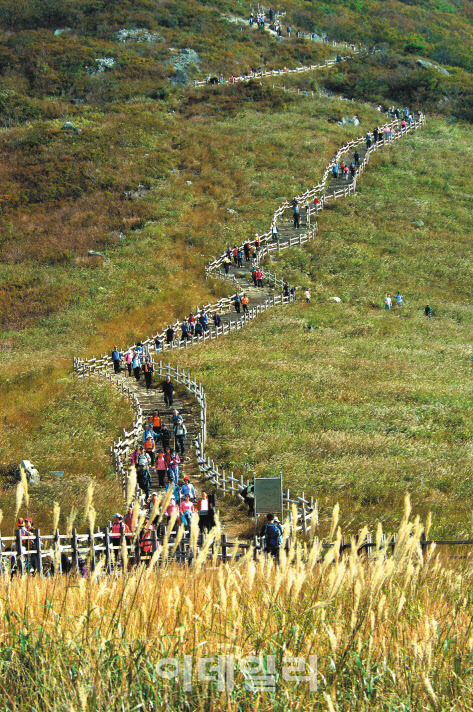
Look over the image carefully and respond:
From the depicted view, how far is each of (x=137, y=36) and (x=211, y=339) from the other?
61.6m

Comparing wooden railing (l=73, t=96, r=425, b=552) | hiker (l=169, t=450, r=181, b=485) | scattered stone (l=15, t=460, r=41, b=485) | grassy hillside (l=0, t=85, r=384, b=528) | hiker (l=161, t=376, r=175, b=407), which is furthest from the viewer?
hiker (l=161, t=376, r=175, b=407)

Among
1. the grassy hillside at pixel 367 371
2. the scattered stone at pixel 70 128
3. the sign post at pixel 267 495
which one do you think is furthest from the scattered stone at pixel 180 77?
the sign post at pixel 267 495

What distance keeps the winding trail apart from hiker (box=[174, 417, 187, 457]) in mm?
431

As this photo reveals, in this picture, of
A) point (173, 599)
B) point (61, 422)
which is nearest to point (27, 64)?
point (61, 422)

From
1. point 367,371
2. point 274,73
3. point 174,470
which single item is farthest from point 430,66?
point 174,470

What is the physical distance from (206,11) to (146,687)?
3895 inches

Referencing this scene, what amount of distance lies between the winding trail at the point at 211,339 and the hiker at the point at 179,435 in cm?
43

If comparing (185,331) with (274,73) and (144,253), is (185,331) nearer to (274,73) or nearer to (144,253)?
(144,253)

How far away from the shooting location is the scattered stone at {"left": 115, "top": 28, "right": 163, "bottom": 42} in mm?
84375

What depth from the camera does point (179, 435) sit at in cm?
2148

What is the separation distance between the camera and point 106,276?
138 ft

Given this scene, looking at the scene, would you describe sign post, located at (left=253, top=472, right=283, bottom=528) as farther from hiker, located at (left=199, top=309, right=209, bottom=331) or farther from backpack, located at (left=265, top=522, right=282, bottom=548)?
hiker, located at (left=199, top=309, right=209, bottom=331)

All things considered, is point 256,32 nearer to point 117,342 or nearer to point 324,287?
point 324,287

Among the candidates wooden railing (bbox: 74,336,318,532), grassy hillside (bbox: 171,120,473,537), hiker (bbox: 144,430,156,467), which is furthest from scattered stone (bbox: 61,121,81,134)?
hiker (bbox: 144,430,156,467)
